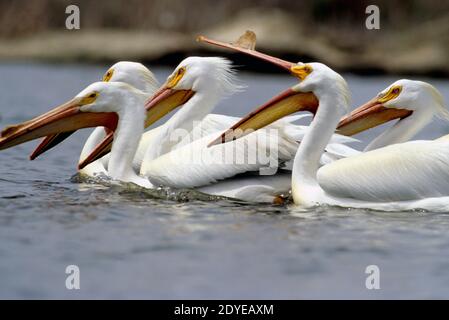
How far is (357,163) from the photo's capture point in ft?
21.6

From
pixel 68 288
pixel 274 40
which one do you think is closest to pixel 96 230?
pixel 68 288

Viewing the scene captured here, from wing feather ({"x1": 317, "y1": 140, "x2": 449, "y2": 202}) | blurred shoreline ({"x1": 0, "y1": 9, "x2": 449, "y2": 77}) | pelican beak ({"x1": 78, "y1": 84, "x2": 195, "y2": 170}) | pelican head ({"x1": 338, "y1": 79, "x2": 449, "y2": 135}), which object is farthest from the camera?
blurred shoreline ({"x1": 0, "y1": 9, "x2": 449, "y2": 77})

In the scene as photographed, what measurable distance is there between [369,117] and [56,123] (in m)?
2.42

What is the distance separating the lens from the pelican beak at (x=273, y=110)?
283 inches

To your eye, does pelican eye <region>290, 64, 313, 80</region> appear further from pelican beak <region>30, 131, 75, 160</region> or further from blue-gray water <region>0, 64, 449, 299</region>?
pelican beak <region>30, 131, 75, 160</region>

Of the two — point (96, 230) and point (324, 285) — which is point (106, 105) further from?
point (324, 285)

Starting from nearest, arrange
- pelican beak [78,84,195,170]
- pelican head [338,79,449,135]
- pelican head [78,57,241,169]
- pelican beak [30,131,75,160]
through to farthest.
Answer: pelican head [338,79,449,135], pelican head [78,57,241,169], pelican beak [78,84,195,170], pelican beak [30,131,75,160]

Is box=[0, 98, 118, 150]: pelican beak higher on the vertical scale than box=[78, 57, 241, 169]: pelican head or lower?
lower

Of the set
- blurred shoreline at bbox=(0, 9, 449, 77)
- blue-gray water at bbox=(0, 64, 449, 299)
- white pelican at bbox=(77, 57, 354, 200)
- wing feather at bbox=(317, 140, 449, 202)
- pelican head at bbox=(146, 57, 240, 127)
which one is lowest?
blue-gray water at bbox=(0, 64, 449, 299)

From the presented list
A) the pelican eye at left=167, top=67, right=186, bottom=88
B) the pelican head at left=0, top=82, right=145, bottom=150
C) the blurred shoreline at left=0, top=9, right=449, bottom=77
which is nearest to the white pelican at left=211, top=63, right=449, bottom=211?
the pelican head at left=0, top=82, right=145, bottom=150

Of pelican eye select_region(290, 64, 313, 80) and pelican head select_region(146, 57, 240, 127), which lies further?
pelican head select_region(146, 57, 240, 127)

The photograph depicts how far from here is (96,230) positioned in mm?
6070

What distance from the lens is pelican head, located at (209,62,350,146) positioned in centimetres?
702
